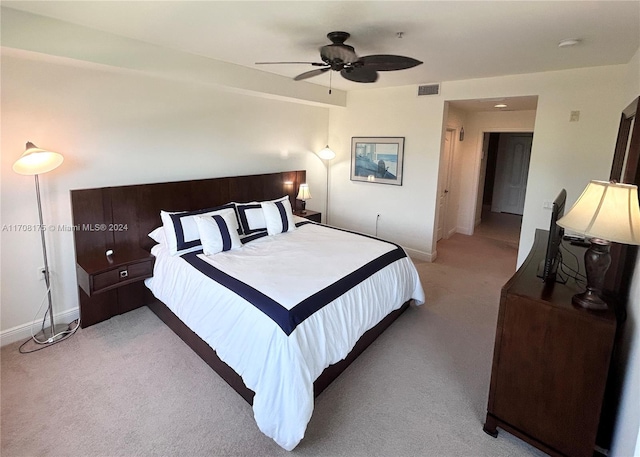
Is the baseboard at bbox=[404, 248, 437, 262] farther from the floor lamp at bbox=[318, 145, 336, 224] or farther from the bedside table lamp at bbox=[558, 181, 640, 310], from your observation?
the bedside table lamp at bbox=[558, 181, 640, 310]

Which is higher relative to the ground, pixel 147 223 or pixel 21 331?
pixel 147 223

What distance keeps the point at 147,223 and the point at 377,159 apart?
349cm

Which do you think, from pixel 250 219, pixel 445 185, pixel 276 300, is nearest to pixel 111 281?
pixel 250 219

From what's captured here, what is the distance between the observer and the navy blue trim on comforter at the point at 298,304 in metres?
2.24

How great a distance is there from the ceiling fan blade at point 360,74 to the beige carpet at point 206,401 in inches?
94.3

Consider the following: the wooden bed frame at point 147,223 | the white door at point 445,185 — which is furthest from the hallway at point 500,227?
the wooden bed frame at point 147,223

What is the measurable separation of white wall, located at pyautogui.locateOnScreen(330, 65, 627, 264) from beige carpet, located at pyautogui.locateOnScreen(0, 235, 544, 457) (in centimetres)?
201

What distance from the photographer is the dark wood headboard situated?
127 inches

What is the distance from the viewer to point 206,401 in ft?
8.02

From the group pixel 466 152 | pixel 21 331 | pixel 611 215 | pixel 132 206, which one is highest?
pixel 466 152

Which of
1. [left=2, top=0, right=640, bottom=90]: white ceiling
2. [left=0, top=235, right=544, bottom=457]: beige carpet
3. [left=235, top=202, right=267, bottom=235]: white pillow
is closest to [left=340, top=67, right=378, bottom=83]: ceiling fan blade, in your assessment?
[left=2, top=0, right=640, bottom=90]: white ceiling

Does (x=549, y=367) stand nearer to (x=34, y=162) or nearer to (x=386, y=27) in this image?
(x=386, y=27)

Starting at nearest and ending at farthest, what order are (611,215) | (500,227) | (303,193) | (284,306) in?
(611,215) → (284,306) → (303,193) → (500,227)

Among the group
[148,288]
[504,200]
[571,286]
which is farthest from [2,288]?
[504,200]
